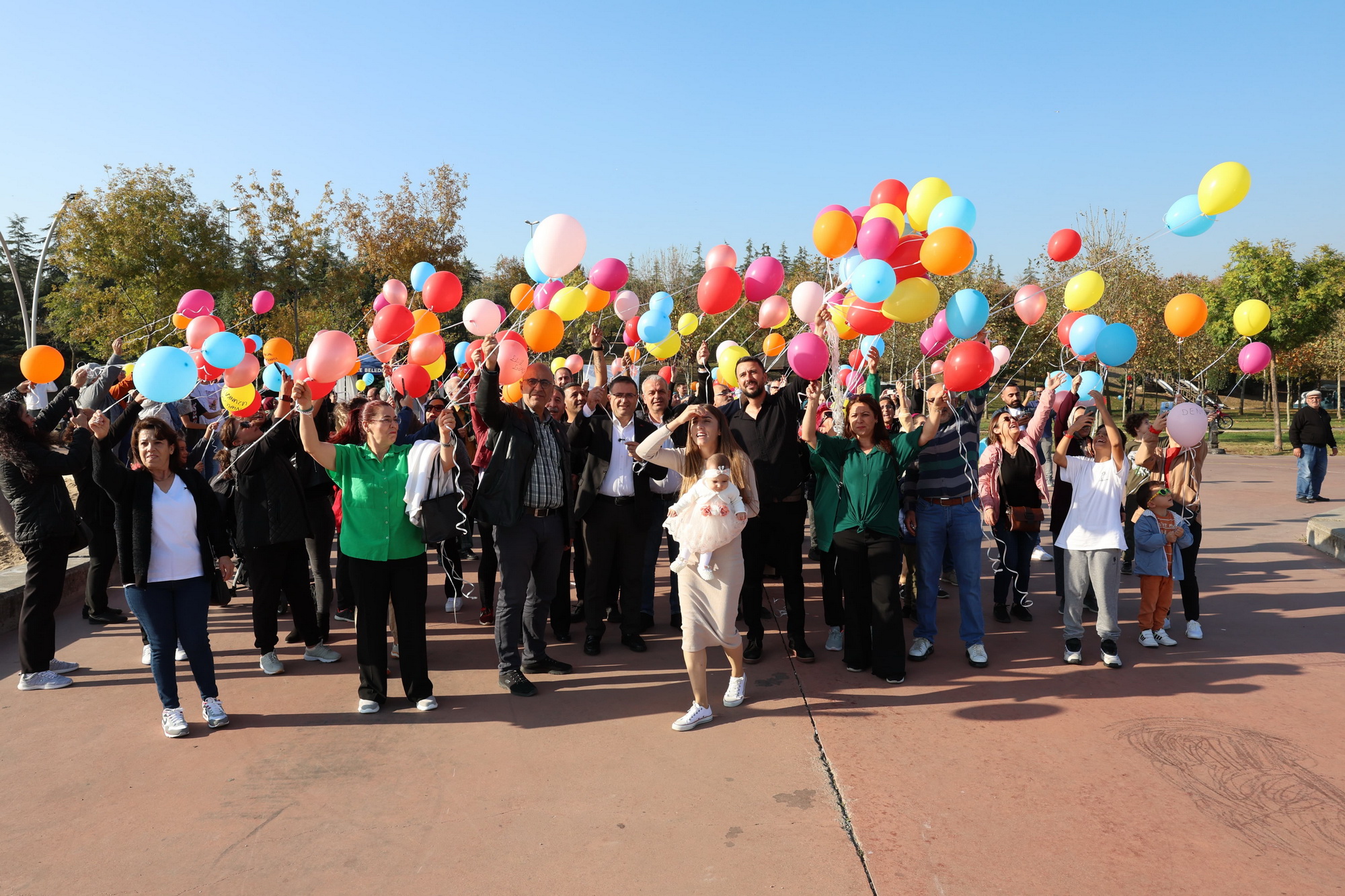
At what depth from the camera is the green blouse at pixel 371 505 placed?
437 centimetres

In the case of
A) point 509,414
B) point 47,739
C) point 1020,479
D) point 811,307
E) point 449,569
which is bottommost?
point 47,739

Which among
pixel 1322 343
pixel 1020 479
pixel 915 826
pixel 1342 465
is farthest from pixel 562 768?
pixel 1322 343

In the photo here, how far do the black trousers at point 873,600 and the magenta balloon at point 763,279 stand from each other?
2516 millimetres

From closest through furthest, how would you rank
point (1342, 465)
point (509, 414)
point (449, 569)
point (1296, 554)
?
point (509, 414) → point (449, 569) → point (1296, 554) → point (1342, 465)

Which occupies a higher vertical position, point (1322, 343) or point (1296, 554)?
point (1322, 343)

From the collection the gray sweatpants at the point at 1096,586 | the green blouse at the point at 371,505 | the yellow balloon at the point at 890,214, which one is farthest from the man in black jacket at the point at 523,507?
the gray sweatpants at the point at 1096,586

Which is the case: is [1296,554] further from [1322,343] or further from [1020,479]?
[1322,343]

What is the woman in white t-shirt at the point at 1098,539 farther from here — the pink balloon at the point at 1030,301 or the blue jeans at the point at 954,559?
the pink balloon at the point at 1030,301

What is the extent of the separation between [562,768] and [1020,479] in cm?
431

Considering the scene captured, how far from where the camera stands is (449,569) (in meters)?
6.21

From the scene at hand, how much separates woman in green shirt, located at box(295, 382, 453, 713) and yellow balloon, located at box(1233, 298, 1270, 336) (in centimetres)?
622

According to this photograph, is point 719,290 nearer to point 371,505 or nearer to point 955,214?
point 955,214

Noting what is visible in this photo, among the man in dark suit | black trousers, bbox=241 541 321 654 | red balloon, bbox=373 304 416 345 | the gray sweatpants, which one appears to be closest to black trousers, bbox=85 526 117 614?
black trousers, bbox=241 541 321 654

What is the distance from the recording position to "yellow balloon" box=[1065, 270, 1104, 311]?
6344mm
